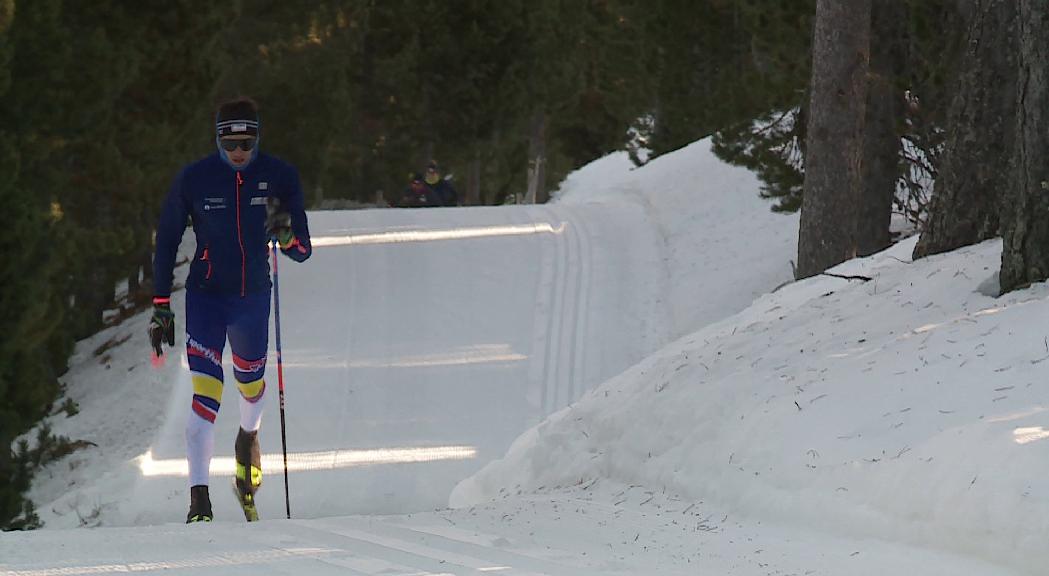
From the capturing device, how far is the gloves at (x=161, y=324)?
335 inches

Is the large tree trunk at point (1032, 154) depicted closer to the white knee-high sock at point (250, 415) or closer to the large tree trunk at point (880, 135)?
the white knee-high sock at point (250, 415)

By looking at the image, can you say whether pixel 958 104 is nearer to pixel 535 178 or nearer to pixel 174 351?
pixel 174 351

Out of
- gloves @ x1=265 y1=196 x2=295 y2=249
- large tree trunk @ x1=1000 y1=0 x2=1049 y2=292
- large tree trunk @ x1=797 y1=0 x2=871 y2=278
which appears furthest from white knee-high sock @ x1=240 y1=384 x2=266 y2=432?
large tree trunk @ x1=797 y1=0 x2=871 y2=278

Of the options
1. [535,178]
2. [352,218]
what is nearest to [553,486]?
[352,218]

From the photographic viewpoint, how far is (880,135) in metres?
16.8

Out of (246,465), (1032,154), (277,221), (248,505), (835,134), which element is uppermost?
(835,134)

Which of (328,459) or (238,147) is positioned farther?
(328,459)

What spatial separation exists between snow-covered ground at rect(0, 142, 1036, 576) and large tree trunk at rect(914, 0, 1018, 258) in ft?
1.39

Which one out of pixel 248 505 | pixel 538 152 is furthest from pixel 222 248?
pixel 538 152

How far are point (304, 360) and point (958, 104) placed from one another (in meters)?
9.71

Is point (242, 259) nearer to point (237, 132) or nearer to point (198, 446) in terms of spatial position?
point (237, 132)

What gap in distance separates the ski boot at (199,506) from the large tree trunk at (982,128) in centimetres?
572

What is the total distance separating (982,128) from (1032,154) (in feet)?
5.79

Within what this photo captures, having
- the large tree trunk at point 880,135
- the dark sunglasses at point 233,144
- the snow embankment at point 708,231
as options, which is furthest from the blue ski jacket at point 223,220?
the snow embankment at point 708,231
